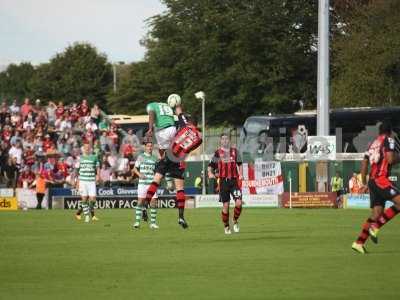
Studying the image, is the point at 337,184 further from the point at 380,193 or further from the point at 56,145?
the point at 380,193

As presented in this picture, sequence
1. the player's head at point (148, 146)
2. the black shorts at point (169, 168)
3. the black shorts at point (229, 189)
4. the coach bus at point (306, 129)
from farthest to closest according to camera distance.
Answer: the coach bus at point (306, 129) → the player's head at point (148, 146) → the black shorts at point (169, 168) → the black shorts at point (229, 189)

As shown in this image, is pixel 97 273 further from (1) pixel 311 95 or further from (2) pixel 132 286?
(1) pixel 311 95

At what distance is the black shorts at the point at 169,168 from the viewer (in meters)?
25.2

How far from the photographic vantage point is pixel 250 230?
85.6ft

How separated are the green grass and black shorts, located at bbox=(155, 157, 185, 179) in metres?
1.37

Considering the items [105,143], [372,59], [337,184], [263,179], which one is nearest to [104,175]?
[105,143]

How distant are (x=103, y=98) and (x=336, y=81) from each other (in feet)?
177

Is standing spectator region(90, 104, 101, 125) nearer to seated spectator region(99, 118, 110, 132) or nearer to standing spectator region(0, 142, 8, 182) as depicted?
seated spectator region(99, 118, 110, 132)

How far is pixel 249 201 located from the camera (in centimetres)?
4719

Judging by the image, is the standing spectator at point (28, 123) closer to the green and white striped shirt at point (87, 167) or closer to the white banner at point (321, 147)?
the white banner at point (321, 147)

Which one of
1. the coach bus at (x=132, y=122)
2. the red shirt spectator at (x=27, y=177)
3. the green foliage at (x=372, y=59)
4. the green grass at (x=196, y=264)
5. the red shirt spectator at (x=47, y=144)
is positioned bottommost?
the green grass at (x=196, y=264)

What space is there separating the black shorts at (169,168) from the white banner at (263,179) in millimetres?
24290

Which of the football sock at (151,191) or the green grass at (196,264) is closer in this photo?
the green grass at (196,264)

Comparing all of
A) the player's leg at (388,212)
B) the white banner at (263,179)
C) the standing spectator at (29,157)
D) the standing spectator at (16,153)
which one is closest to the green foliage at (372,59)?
the white banner at (263,179)
